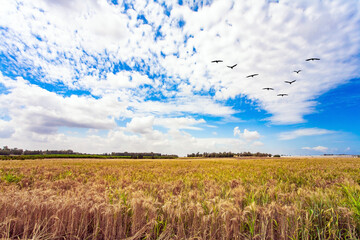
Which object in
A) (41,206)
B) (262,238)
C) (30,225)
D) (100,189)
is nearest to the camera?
(262,238)

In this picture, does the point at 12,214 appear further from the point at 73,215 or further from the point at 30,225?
the point at 73,215

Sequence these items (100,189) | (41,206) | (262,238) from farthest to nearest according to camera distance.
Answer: (100,189) → (41,206) → (262,238)

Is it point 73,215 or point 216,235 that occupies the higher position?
point 73,215

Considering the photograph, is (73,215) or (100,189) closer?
(73,215)

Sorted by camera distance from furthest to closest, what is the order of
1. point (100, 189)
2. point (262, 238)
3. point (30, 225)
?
point (100, 189), point (30, 225), point (262, 238)

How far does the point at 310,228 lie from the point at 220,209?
5.50ft

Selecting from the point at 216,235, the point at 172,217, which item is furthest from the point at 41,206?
the point at 216,235

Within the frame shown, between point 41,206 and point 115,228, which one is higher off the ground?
point 41,206

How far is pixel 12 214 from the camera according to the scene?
3.49m

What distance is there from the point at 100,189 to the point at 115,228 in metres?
3.38

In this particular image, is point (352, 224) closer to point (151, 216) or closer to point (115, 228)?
point (151, 216)

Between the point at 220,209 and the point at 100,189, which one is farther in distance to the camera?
the point at 100,189

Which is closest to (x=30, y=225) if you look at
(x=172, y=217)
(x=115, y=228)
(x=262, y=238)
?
(x=115, y=228)

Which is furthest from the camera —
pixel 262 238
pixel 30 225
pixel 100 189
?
pixel 100 189
